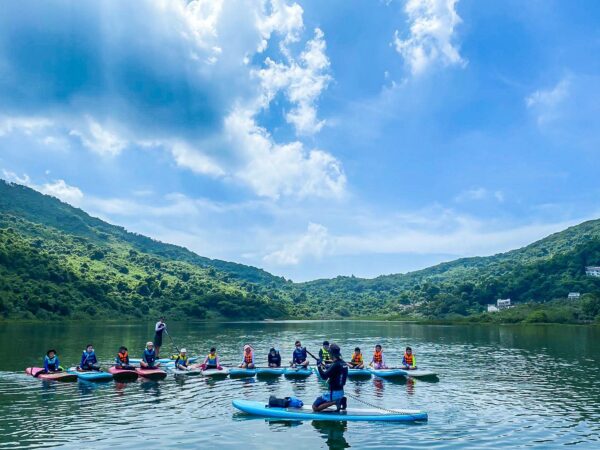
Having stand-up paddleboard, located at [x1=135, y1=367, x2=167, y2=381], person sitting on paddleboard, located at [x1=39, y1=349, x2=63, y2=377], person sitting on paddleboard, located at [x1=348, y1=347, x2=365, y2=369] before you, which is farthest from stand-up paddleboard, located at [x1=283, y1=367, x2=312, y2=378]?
person sitting on paddleboard, located at [x1=39, y1=349, x2=63, y2=377]

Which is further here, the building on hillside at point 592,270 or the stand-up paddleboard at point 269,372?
the building on hillside at point 592,270

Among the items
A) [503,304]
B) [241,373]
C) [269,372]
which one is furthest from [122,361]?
[503,304]

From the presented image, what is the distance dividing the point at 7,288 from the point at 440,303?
146240 millimetres

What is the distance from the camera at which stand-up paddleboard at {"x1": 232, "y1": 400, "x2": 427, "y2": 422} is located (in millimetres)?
21812

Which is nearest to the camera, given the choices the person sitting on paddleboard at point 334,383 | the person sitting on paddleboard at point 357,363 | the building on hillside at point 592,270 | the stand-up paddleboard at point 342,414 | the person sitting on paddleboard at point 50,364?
the person sitting on paddleboard at point 334,383

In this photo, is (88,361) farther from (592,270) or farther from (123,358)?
(592,270)

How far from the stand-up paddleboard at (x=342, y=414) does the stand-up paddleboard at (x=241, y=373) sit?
12.8 meters

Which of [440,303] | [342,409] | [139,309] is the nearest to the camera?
[342,409]

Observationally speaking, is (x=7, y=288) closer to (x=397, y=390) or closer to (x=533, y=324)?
(x=397, y=390)

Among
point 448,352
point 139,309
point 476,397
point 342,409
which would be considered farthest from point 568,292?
point 342,409

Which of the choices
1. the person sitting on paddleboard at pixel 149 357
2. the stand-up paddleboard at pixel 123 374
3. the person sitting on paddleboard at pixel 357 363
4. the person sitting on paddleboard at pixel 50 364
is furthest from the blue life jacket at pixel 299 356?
the person sitting on paddleboard at pixel 50 364

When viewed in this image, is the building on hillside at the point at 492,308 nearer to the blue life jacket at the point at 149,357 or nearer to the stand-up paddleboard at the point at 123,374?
the blue life jacket at the point at 149,357

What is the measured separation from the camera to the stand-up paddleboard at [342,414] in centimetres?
2181

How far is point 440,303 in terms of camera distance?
190 meters
